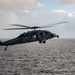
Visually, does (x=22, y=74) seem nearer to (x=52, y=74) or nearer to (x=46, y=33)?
(x=52, y=74)

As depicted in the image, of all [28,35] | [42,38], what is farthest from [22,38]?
[42,38]

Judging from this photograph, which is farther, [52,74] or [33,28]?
[52,74]

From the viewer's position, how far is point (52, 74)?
328ft

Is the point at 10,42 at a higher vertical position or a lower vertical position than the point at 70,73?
higher

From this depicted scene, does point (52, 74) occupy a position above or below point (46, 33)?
below

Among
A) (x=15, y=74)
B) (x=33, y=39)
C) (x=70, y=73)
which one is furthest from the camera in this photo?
(x=70, y=73)

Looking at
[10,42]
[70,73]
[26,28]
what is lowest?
[70,73]

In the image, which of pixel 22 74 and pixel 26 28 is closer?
pixel 26 28

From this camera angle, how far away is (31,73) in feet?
336

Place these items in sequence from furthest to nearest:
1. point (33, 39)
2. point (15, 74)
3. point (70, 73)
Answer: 1. point (70, 73)
2. point (15, 74)
3. point (33, 39)

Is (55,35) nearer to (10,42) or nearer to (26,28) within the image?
(26,28)

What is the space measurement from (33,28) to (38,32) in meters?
1.51

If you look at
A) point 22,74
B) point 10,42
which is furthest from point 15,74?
point 10,42

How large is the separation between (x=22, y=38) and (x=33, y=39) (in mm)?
2479
